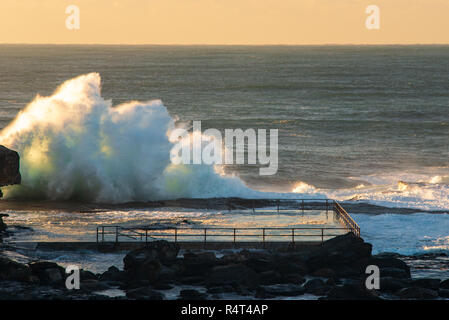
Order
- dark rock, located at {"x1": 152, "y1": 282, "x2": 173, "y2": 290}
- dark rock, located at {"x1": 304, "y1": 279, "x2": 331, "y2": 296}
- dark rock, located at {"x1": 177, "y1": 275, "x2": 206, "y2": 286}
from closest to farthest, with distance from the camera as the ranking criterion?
1. dark rock, located at {"x1": 304, "y1": 279, "x2": 331, "y2": 296}
2. dark rock, located at {"x1": 152, "y1": 282, "x2": 173, "y2": 290}
3. dark rock, located at {"x1": 177, "y1": 275, "x2": 206, "y2": 286}

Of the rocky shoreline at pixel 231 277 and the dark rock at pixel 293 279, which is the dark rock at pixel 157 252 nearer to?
the rocky shoreline at pixel 231 277

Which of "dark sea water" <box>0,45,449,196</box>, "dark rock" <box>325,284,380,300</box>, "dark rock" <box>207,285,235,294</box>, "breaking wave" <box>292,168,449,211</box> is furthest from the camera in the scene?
"dark sea water" <box>0,45,449,196</box>

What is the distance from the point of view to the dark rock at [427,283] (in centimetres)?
2080

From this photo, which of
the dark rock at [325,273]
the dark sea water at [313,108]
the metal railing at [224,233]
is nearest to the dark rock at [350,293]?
the dark rock at [325,273]

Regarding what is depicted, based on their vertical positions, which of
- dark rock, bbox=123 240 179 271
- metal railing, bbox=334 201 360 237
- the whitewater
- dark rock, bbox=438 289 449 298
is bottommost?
dark rock, bbox=438 289 449 298

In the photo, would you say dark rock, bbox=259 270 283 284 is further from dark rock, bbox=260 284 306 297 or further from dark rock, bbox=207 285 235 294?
dark rock, bbox=207 285 235 294

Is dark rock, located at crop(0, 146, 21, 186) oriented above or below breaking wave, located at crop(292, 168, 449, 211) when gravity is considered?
above

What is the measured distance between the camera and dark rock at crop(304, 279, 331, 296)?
2019cm

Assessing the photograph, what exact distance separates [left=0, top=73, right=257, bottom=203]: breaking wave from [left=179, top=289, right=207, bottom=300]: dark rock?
15.0 meters

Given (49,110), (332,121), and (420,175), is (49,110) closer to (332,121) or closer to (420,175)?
(420,175)

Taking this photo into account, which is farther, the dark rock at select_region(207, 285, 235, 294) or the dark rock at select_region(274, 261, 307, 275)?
the dark rock at select_region(274, 261, 307, 275)

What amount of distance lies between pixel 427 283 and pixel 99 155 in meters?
19.9

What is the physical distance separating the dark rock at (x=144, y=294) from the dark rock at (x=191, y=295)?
1.64 feet

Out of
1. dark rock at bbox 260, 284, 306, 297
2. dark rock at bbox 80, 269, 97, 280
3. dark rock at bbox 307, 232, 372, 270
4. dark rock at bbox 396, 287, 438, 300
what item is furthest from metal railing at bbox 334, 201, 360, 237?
dark rock at bbox 80, 269, 97, 280
